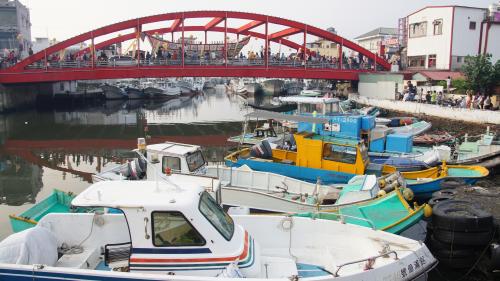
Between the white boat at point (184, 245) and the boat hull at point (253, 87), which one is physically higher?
the boat hull at point (253, 87)

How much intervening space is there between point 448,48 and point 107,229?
121 ft

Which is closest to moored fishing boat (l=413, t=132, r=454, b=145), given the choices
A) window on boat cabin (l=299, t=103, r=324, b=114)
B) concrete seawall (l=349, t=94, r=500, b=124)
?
concrete seawall (l=349, t=94, r=500, b=124)

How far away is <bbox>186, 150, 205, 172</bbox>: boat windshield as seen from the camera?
38.8 feet

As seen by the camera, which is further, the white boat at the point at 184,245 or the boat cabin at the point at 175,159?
the boat cabin at the point at 175,159

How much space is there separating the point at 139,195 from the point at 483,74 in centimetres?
2725

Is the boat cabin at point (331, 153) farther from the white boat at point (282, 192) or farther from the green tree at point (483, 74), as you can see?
the green tree at point (483, 74)

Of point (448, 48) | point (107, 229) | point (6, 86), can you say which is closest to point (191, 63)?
point (6, 86)

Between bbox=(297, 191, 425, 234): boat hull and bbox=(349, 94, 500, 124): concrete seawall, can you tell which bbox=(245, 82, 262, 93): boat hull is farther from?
bbox=(297, 191, 425, 234): boat hull

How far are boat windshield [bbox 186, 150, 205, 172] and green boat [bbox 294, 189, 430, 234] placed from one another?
13.6 feet

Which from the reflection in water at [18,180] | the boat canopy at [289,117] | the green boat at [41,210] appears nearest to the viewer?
the green boat at [41,210]

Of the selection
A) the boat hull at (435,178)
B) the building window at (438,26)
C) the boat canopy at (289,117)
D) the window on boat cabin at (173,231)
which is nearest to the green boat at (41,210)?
the window on boat cabin at (173,231)

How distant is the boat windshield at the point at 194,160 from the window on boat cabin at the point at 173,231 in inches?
228

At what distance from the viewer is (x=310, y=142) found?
13.8 metres

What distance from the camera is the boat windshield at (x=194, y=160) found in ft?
38.8
